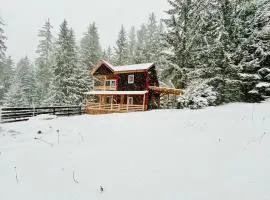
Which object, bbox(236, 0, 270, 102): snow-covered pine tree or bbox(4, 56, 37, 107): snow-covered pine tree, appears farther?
bbox(4, 56, 37, 107): snow-covered pine tree

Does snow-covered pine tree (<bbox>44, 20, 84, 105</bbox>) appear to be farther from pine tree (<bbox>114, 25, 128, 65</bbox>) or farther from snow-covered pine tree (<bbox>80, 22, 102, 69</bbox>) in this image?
pine tree (<bbox>114, 25, 128, 65</bbox>)

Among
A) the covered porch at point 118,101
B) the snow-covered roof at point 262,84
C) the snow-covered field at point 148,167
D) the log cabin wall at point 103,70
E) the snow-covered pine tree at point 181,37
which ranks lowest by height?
the snow-covered field at point 148,167

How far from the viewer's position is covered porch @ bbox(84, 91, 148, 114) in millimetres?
30234

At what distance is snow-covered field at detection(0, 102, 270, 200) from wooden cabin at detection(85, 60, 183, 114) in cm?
2021

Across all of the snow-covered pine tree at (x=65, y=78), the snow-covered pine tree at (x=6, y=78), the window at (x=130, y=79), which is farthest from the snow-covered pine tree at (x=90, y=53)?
the snow-covered pine tree at (x=6, y=78)

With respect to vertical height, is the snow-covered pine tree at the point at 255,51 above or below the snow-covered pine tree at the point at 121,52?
below

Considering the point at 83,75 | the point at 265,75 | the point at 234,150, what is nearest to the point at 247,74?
the point at 265,75

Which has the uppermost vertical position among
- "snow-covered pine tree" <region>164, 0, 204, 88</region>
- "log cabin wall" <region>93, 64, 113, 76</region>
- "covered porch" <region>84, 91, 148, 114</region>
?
"snow-covered pine tree" <region>164, 0, 204, 88</region>

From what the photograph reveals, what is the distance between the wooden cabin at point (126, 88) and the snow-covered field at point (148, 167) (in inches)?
796

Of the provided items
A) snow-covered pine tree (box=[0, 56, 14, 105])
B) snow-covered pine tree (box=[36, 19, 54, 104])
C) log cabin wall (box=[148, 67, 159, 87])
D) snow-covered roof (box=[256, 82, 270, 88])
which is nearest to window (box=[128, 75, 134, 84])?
log cabin wall (box=[148, 67, 159, 87])

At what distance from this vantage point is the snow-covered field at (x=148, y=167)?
5.24m

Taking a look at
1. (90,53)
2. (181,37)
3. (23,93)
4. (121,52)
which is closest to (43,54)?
(23,93)

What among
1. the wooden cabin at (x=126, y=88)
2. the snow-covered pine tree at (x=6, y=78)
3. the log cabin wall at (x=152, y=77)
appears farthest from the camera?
the snow-covered pine tree at (x=6, y=78)

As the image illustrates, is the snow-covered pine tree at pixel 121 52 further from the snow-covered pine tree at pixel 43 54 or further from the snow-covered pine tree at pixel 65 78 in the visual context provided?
the snow-covered pine tree at pixel 43 54
